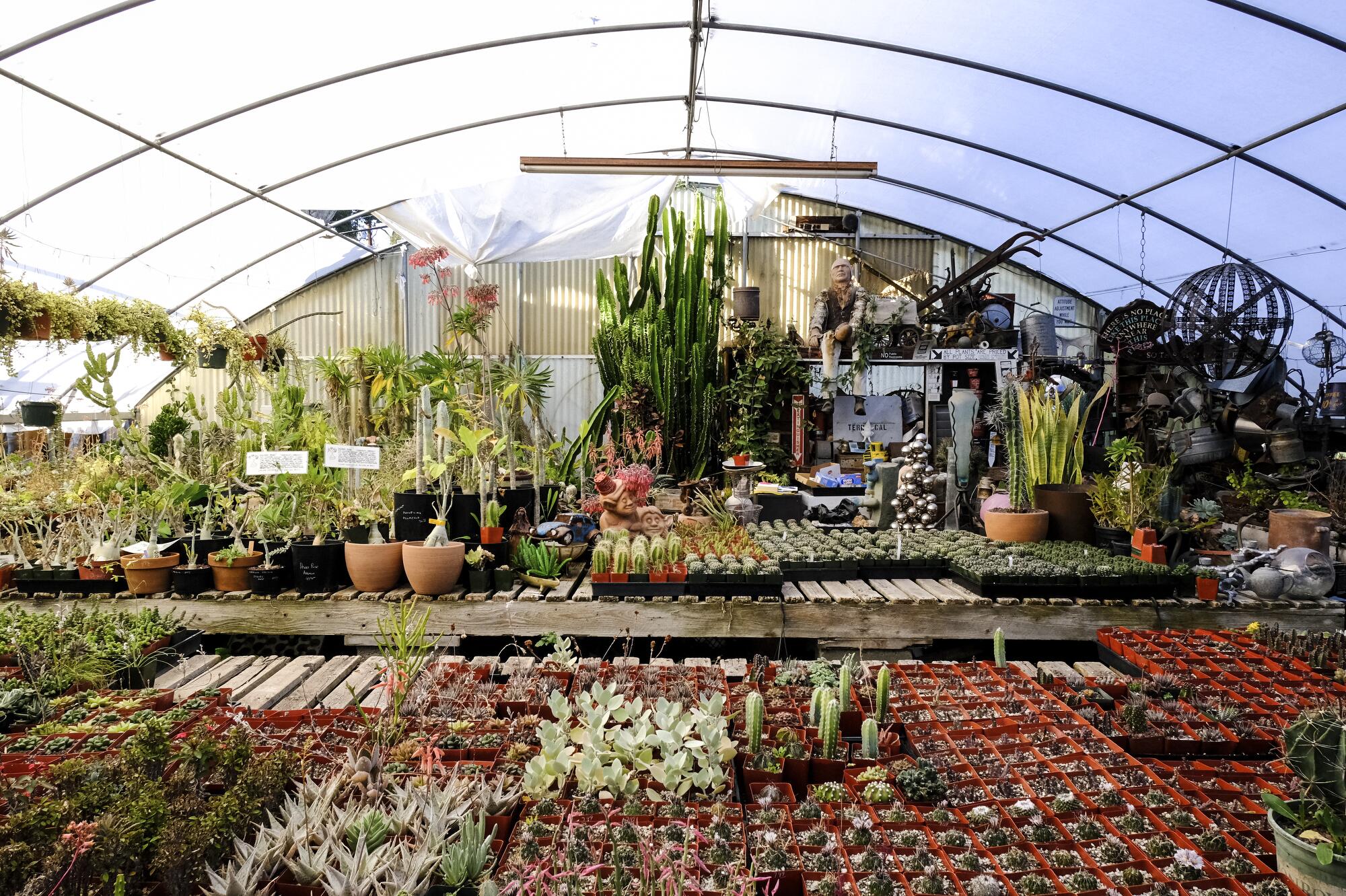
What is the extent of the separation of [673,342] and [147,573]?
17.1 ft

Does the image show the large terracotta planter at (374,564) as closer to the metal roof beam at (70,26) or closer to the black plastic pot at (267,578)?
the black plastic pot at (267,578)

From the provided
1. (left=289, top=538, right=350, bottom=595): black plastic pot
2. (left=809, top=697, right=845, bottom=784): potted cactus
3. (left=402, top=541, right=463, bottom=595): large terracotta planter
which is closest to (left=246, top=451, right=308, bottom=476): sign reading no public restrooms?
(left=289, top=538, right=350, bottom=595): black plastic pot

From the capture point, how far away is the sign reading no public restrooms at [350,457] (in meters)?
3.94

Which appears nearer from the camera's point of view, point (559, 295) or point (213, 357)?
point (213, 357)

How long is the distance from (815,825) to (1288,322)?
18.6ft

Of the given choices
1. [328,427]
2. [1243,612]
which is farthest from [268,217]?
[1243,612]

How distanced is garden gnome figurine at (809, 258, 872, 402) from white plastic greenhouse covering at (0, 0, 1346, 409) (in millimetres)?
1230

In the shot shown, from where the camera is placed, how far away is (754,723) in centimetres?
221

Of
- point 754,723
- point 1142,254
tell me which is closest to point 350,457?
point 754,723

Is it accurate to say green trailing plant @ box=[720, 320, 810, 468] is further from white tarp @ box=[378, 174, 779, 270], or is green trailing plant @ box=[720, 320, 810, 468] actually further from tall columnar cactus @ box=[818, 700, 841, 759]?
tall columnar cactus @ box=[818, 700, 841, 759]

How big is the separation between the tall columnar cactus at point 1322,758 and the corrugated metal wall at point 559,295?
930 centimetres

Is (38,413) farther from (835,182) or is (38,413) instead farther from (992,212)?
(992,212)

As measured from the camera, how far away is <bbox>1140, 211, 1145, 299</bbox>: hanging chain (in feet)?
24.8

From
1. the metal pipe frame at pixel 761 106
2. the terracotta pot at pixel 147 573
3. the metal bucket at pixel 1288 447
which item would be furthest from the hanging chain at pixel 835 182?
the terracotta pot at pixel 147 573
